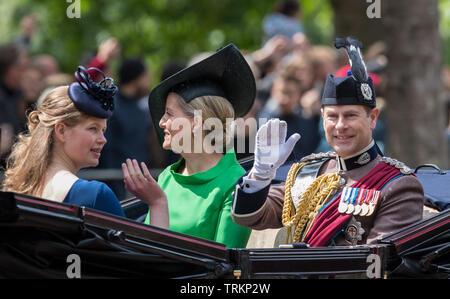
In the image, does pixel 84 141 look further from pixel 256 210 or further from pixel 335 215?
pixel 335 215

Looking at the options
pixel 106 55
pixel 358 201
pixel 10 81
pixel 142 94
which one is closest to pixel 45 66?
pixel 10 81

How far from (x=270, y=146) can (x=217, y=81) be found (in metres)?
0.74

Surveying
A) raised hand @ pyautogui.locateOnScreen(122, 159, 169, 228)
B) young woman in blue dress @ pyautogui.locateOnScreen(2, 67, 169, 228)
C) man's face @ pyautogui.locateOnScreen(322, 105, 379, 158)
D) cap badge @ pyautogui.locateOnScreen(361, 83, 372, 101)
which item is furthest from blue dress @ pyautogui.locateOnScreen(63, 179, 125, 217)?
cap badge @ pyautogui.locateOnScreen(361, 83, 372, 101)

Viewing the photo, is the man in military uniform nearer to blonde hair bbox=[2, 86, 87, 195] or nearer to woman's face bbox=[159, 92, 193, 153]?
woman's face bbox=[159, 92, 193, 153]

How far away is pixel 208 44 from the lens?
47.9 ft

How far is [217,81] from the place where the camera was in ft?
13.1

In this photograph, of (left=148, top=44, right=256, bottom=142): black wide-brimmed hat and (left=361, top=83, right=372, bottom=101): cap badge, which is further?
(left=148, top=44, right=256, bottom=142): black wide-brimmed hat

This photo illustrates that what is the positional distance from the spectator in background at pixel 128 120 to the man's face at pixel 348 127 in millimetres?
3993

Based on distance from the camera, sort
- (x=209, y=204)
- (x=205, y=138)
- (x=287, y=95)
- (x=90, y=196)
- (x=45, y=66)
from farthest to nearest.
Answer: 1. (x=45, y=66)
2. (x=287, y=95)
3. (x=205, y=138)
4. (x=209, y=204)
5. (x=90, y=196)

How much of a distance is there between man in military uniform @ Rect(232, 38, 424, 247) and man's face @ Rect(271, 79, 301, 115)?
3.33 metres

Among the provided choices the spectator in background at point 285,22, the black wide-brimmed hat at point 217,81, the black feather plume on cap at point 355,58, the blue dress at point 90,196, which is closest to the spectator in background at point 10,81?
the spectator in background at point 285,22

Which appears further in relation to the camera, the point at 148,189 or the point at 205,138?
the point at 205,138

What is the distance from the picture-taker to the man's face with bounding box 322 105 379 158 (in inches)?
141

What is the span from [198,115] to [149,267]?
943 mm
